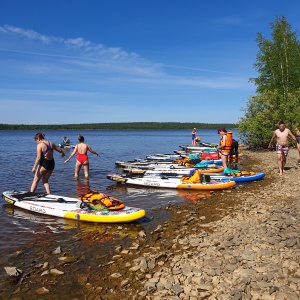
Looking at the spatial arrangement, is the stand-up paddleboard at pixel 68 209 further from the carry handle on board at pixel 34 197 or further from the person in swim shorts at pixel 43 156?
the person in swim shorts at pixel 43 156

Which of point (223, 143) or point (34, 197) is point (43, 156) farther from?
point (223, 143)

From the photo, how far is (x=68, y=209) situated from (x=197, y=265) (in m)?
5.64

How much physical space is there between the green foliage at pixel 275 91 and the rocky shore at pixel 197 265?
74.8 feet

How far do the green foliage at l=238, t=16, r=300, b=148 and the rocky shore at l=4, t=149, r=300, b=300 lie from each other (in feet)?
74.8

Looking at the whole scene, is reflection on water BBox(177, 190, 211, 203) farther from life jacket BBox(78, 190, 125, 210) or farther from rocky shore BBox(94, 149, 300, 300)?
life jacket BBox(78, 190, 125, 210)

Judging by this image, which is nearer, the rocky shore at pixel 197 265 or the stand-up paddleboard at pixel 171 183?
the rocky shore at pixel 197 265

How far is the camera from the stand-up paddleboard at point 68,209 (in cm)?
963

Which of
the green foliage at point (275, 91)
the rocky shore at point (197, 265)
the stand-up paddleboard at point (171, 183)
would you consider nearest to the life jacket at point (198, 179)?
the stand-up paddleboard at point (171, 183)

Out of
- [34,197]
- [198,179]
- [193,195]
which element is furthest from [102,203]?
[198,179]

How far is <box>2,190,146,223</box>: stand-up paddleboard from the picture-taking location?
31.6 feet

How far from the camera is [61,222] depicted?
10.0 meters

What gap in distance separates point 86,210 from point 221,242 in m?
4.71

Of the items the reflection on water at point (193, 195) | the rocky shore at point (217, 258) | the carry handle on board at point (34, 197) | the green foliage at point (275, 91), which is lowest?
the reflection on water at point (193, 195)

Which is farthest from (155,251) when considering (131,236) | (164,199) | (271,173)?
(271,173)
